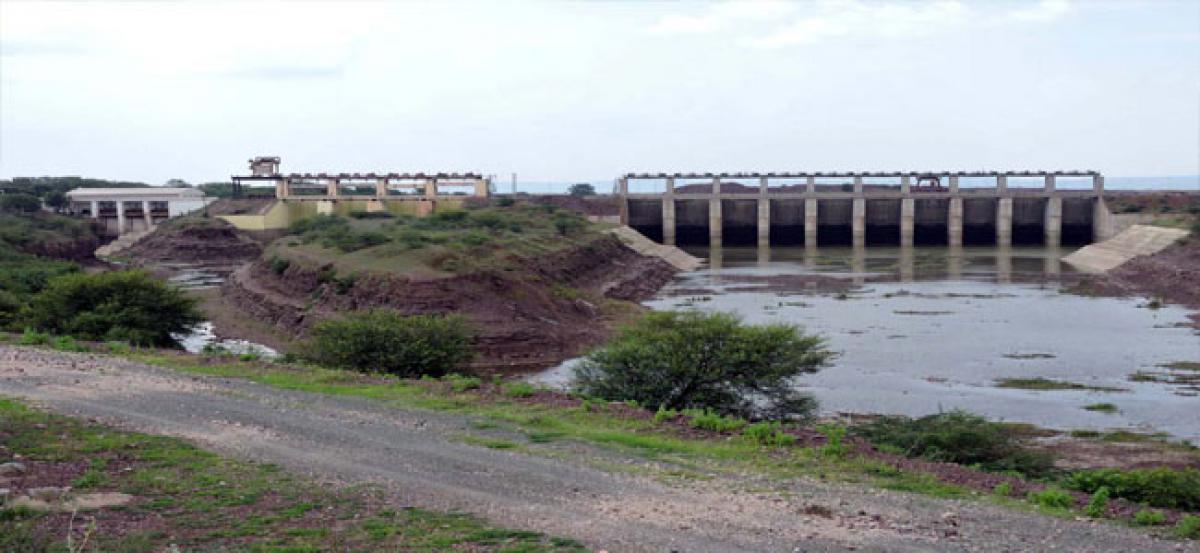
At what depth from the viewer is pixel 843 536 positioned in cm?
1002

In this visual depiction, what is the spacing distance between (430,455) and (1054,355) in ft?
80.5

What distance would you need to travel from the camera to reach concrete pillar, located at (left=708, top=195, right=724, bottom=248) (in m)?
84.1

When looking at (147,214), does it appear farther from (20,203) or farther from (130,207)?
(20,203)

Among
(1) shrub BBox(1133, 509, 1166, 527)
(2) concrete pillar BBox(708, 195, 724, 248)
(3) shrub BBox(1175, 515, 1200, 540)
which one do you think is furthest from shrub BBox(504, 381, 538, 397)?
(2) concrete pillar BBox(708, 195, 724, 248)

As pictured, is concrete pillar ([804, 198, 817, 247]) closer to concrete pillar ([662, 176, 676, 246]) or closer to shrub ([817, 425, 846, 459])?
concrete pillar ([662, 176, 676, 246])

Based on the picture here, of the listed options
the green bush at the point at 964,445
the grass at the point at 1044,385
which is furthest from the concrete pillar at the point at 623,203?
the green bush at the point at 964,445

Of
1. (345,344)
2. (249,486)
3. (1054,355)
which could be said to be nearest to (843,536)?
(249,486)

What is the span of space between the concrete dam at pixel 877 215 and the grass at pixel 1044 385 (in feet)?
182

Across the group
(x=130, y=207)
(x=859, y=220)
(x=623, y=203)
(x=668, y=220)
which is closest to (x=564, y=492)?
(x=668, y=220)

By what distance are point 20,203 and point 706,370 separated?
85.0m

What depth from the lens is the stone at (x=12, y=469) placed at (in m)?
11.6

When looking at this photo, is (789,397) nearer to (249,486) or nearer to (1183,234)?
(249,486)

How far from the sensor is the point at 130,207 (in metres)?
92.9

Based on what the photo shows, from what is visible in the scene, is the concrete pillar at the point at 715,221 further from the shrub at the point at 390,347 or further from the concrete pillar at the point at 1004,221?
the shrub at the point at 390,347
